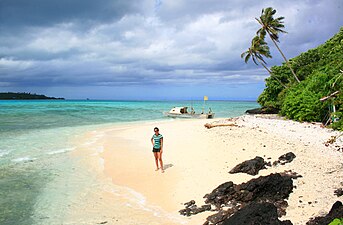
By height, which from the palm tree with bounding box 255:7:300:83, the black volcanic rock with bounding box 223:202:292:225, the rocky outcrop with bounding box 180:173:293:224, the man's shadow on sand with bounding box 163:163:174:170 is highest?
the palm tree with bounding box 255:7:300:83

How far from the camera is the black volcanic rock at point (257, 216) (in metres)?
4.98

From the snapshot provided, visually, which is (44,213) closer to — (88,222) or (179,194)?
(88,222)

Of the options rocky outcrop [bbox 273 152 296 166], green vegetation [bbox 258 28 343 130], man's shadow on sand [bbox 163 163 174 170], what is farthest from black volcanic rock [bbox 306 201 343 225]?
green vegetation [bbox 258 28 343 130]

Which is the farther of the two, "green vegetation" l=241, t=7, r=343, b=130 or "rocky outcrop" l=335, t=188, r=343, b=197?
"green vegetation" l=241, t=7, r=343, b=130

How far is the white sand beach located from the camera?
7.25 metres

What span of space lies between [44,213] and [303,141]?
11.5 meters

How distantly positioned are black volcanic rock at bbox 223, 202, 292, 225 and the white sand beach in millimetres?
1370

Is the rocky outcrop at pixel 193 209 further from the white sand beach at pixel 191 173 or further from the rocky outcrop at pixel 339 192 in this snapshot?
the rocky outcrop at pixel 339 192

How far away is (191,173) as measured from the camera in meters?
10.6

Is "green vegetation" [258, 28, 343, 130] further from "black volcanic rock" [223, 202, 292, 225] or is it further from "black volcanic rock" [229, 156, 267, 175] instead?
"black volcanic rock" [223, 202, 292, 225]

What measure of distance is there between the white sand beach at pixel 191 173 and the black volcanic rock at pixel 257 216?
137 cm

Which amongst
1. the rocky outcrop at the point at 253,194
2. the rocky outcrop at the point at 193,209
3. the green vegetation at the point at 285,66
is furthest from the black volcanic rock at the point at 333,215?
the green vegetation at the point at 285,66

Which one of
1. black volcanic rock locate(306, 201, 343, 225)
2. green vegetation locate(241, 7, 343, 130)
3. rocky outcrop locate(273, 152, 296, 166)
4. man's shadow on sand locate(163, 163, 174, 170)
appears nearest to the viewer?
black volcanic rock locate(306, 201, 343, 225)

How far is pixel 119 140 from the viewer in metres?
19.8
